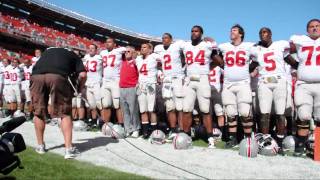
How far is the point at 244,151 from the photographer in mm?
6023

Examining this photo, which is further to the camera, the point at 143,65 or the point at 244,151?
the point at 143,65

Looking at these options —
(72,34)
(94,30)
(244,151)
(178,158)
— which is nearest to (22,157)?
(178,158)

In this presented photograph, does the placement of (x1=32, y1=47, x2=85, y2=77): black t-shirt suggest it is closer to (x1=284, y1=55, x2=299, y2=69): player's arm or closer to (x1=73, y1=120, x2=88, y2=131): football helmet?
(x1=73, y1=120, x2=88, y2=131): football helmet

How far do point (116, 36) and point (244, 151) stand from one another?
3735 cm

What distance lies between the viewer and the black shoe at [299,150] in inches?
245

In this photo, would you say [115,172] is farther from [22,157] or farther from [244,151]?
[244,151]

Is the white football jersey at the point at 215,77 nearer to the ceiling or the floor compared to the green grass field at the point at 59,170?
nearer to the ceiling

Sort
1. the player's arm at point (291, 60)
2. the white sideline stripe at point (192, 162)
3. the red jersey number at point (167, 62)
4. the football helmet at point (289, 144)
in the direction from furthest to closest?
the red jersey number at point (167, 62), the player's arm at point (291, 60), the football helmet at point (289, 144), the white sideline stripe at point (192, 162)

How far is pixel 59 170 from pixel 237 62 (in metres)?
3.85

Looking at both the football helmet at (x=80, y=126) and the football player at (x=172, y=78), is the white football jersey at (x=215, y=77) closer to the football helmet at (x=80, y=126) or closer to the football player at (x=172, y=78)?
the football player at (x=172, y=78)

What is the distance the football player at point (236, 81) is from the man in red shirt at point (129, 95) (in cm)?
245

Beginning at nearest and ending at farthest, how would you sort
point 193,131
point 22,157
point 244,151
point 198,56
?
point 22,157, point 244,151, point 198,56, point 193,131

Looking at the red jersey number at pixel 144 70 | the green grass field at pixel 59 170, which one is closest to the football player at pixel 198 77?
the red jersey number at pixel 144 70

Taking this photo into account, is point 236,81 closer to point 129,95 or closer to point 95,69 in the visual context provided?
point 129,95
